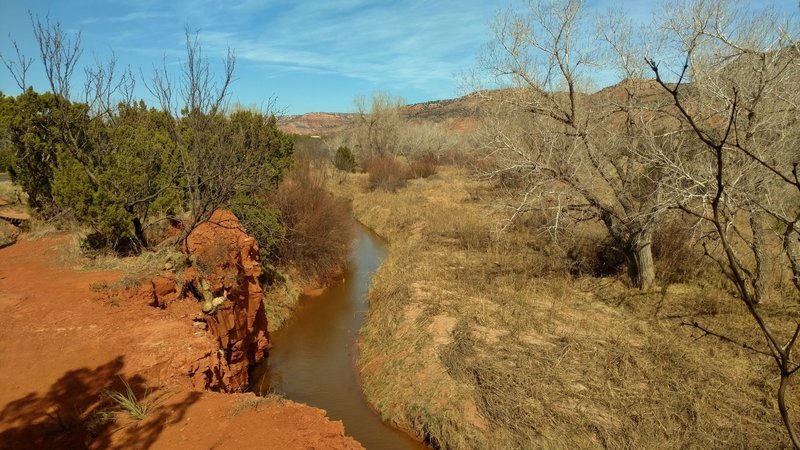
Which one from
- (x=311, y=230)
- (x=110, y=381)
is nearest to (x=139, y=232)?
(x=110, y=381)

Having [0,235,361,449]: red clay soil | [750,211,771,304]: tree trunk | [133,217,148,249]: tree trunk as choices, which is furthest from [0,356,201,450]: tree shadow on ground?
[750,211,771,304]: tree trunk

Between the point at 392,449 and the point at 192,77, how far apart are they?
27.8 feet

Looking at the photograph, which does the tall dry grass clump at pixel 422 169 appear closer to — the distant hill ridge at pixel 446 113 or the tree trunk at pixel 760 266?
the distant hill ridge at pixel 446 113

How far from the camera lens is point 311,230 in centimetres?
1564

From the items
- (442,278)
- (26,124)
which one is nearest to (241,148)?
(26,124)

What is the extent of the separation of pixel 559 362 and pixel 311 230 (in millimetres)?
9713

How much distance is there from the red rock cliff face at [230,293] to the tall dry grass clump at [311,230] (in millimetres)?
3704

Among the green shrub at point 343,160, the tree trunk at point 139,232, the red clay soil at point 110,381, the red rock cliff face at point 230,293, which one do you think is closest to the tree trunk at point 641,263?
the red clay soil at point 110,381

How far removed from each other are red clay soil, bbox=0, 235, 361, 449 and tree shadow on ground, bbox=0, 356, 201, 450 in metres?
0.01

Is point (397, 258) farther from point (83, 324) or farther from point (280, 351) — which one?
point (83, 324)

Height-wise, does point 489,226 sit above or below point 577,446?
above

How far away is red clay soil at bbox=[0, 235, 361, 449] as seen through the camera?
15.5 ft

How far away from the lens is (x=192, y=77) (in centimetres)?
1009

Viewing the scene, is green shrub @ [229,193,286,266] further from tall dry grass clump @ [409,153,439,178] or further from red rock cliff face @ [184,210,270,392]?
tall dry grass clump @ [409,153,439,178]
